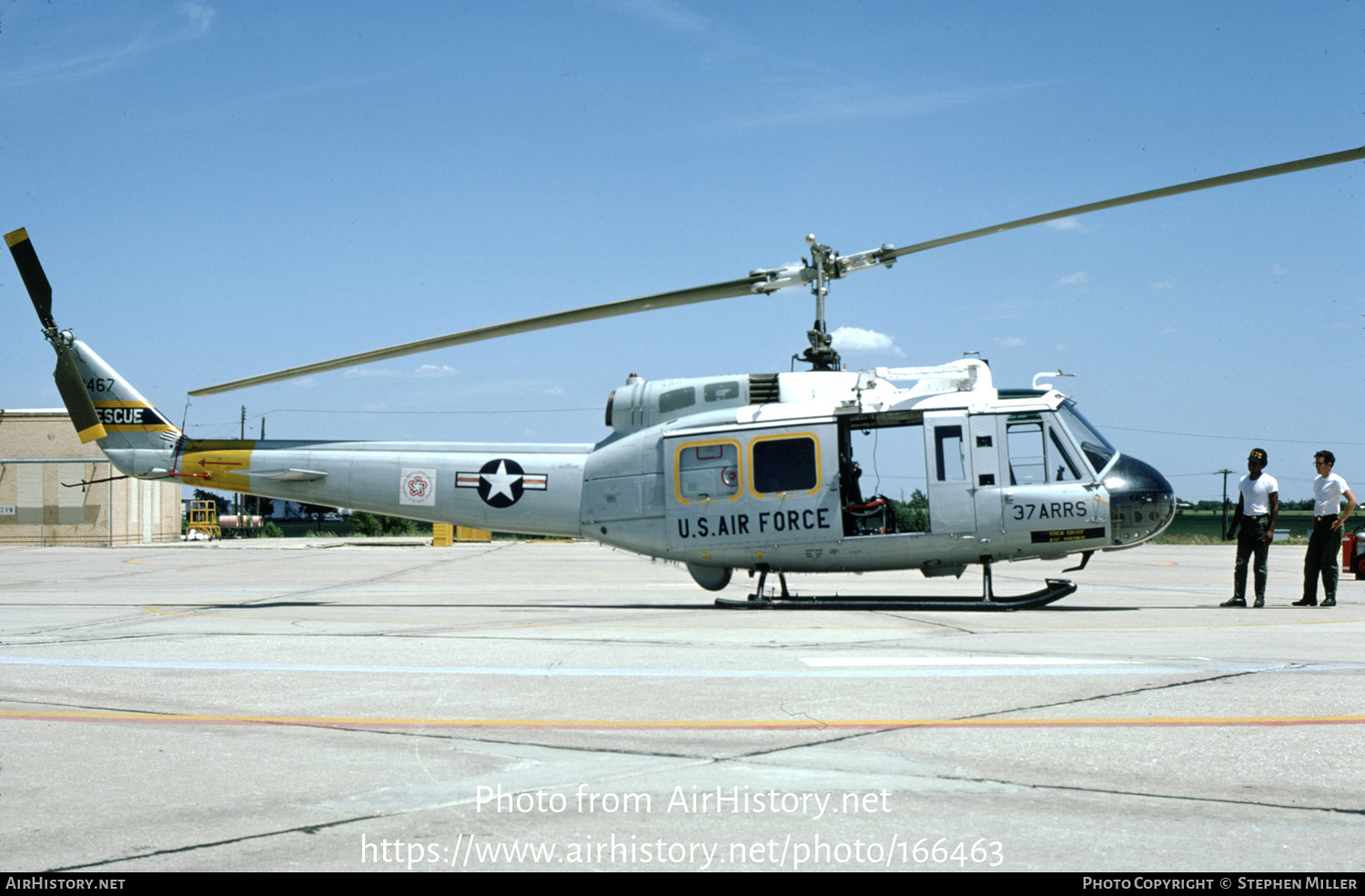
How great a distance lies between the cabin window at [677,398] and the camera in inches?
502

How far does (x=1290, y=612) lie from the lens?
444 inches

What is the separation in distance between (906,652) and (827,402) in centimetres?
510

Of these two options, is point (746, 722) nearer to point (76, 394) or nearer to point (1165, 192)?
point (1165, 192)

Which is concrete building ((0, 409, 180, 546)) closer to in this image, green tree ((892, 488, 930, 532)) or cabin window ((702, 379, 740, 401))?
cabin window ((702, 379, 740, 401))

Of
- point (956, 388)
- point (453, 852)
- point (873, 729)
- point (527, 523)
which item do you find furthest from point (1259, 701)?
point (527, 523)

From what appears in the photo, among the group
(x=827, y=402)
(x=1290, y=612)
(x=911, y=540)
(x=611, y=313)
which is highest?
(x=611, y=313)

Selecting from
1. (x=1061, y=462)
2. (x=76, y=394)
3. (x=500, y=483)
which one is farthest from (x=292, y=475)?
(x=1061, y=462)

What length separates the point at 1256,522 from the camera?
1251cm

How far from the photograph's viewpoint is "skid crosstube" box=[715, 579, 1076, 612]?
37.6 feet

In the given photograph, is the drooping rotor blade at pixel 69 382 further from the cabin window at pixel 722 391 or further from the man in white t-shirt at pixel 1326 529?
the man in white t-shirt at pixel 1326 529

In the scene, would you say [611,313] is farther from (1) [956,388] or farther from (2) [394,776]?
(2) [394,776]

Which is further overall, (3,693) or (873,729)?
(3,693)

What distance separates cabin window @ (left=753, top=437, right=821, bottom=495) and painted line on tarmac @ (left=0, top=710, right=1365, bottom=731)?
22.8 ft

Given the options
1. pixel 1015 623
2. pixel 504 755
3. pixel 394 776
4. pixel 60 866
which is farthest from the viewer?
pixel 1015 623
